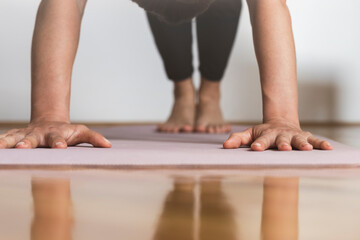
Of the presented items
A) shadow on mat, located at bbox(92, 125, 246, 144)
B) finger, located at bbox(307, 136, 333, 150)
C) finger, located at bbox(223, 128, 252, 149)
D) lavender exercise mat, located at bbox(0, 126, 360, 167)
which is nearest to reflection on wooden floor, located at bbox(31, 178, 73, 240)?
lavender exercise mat, located at bbox(0, 126, 360, 167)

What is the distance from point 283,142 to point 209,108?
979 millimetres

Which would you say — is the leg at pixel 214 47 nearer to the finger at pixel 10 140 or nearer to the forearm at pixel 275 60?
the forearm at pixel 275 60

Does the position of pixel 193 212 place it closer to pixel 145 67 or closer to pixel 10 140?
pixel 10 140

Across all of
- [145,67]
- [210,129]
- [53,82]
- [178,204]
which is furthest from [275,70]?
[145,67]

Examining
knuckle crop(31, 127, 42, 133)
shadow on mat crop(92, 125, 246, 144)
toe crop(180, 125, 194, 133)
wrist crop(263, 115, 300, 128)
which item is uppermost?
wrist crop(263, 115, 300, 128)

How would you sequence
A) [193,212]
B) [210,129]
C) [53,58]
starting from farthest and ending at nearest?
[210,129] → [53,58] → [193,212]

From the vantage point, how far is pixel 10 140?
89cm

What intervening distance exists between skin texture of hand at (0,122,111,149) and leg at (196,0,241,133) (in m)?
0.90

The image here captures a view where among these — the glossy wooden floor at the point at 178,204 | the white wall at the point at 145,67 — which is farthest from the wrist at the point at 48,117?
the white wall at the point at 145,67

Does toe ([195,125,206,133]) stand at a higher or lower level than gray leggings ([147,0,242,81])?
lower

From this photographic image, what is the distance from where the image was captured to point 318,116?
2605mm

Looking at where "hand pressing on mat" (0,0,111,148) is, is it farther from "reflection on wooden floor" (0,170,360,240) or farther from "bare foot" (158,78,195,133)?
"bare foot" (158,78,195,133)

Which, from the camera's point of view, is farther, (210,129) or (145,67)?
(145,67)

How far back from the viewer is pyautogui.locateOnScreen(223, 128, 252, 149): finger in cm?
91
